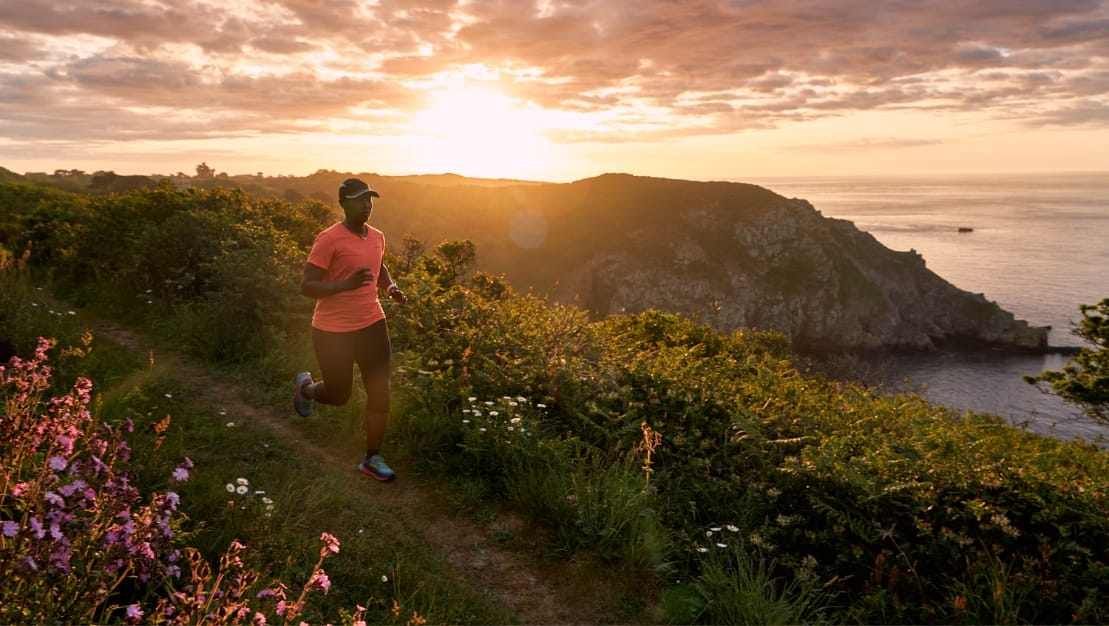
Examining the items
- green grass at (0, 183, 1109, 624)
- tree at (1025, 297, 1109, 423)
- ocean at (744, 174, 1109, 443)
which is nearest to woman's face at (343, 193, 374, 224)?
green grass at (0, 183, 1109, 624)

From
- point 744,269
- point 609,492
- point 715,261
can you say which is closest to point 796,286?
point 744,269

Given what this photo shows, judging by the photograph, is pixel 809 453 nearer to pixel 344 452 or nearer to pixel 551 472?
pixel 551 472

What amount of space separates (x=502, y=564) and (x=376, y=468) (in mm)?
1755

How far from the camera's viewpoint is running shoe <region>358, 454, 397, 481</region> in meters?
5.96

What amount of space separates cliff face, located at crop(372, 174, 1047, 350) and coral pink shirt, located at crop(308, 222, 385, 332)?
3544 inches

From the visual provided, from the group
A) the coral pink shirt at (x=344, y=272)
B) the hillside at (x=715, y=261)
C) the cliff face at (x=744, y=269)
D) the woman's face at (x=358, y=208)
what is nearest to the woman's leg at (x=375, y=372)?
the coral pink shirt at (x=344, y=272)

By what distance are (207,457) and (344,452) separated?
1.28 metres

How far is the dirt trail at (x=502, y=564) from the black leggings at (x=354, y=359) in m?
0.87

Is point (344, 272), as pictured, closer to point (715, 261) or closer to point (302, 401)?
point (302, 401)

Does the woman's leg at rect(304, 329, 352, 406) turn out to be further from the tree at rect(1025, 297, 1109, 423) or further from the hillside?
the hillside

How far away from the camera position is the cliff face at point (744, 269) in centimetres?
10525

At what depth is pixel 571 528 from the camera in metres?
5.16

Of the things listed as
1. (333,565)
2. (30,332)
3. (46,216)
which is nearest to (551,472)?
(333,565)

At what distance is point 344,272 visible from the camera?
5.44m
